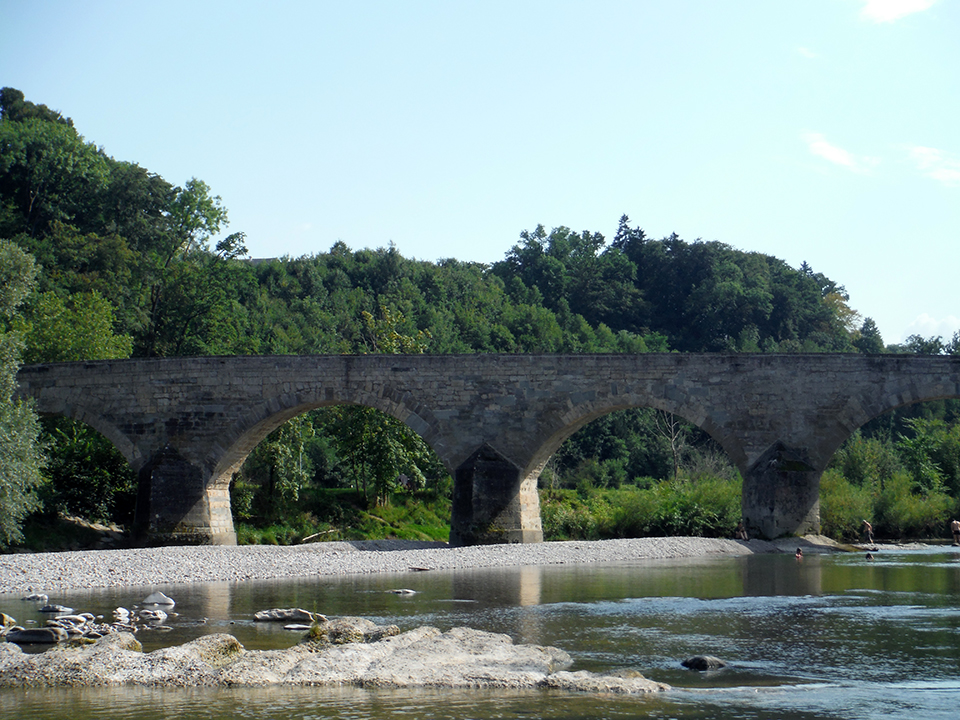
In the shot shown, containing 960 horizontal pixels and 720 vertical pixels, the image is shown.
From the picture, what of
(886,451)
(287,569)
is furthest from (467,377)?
(886,451)

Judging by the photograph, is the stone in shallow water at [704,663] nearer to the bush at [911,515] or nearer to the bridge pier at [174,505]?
the bridge pier at [174,505]

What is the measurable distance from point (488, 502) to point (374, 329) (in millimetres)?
16192

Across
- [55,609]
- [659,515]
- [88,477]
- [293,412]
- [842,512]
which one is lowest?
[55,609]

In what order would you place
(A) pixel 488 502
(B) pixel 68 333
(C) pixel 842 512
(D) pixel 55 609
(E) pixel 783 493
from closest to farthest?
(D) pixel 55 609 → (E) pixel 783 493 → (A) pixel 488 502 → (C) pixel 842 512 → (B) pixel 68 333

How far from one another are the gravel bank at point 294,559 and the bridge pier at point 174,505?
2.90m

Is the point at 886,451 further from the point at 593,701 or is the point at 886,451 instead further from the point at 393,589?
the point at 593,701

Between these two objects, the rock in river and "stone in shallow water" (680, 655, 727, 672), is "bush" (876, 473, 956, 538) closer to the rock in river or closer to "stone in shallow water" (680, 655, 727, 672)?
"stone in shallow water" (680, 655, 727, 672)

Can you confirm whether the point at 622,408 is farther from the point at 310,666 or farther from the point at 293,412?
the point at 310,666

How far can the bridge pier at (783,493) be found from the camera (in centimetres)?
2133

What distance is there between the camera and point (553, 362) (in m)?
22.0

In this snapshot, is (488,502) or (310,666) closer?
(310,666)

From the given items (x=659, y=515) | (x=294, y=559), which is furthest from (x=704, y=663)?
(x=659, y=515)

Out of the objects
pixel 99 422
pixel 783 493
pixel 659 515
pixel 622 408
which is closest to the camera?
pixel 783 493

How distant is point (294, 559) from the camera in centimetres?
1802
